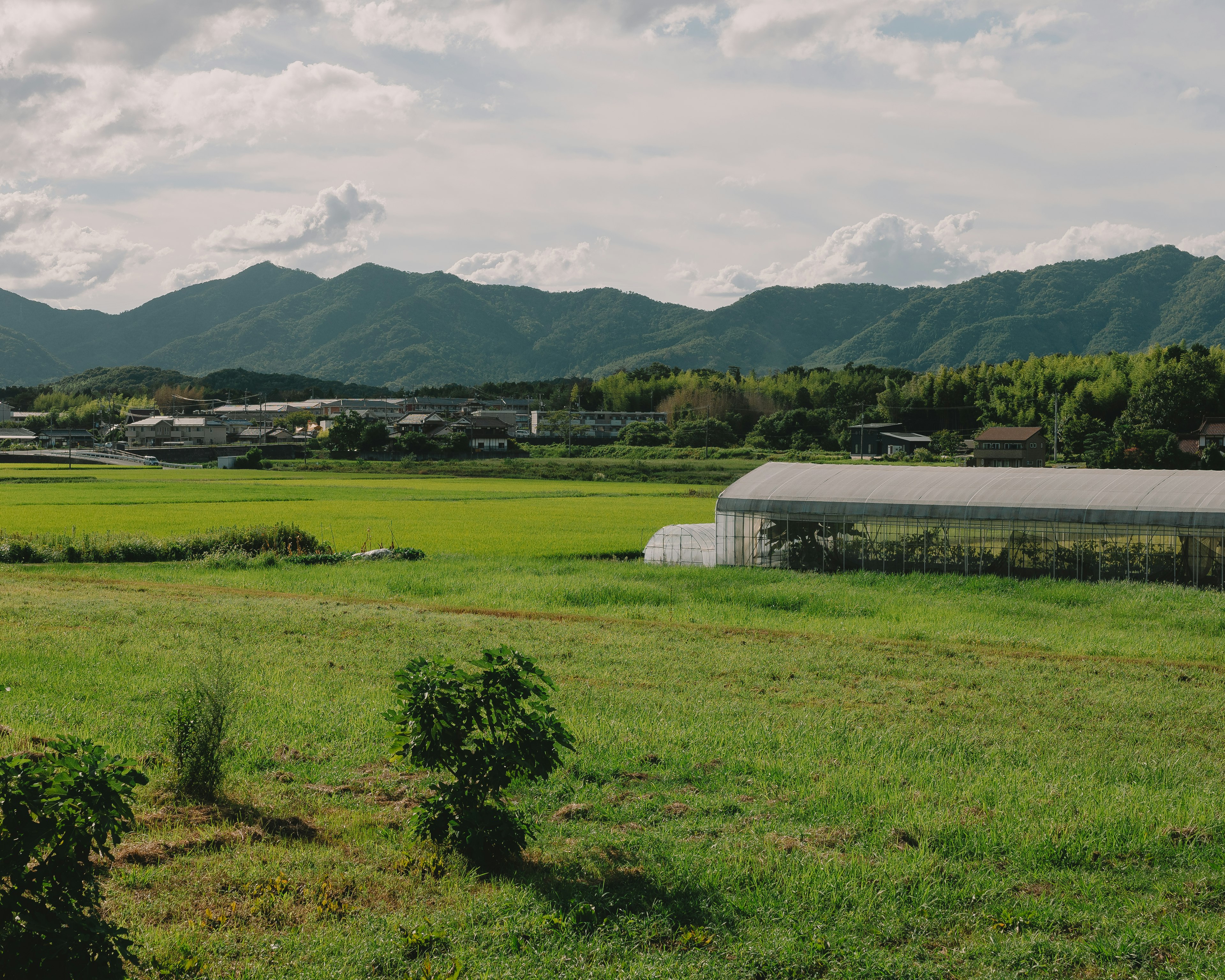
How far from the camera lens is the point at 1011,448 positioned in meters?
96.2

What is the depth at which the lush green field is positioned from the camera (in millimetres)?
39781

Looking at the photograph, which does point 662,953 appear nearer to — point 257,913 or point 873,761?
point 257,913

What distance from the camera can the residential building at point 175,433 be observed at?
151750 millimetres

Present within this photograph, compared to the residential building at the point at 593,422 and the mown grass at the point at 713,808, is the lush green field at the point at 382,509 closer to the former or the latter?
the mown grass at the point at 713,808

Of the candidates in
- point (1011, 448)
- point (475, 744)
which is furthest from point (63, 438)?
point (475, 744)

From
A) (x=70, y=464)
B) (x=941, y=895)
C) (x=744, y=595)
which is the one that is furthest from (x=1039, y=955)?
(x=70, y=464)

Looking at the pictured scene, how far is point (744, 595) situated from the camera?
2417 centimetres

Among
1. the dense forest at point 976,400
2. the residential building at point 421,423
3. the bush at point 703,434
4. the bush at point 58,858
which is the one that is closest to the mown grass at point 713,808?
the bush at point 58,858

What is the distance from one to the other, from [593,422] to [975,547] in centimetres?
13349

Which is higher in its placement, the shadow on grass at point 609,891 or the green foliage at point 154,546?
the green foliage at point 154,546

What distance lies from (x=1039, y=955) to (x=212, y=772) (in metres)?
7.38

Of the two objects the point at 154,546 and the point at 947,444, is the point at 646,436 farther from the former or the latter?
the point at 154,546

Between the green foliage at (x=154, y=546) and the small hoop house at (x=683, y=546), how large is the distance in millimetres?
11675

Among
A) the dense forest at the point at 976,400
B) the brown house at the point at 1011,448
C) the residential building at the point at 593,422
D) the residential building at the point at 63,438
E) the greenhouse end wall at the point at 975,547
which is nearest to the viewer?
the greenhouse end wall at the point at 975,547
